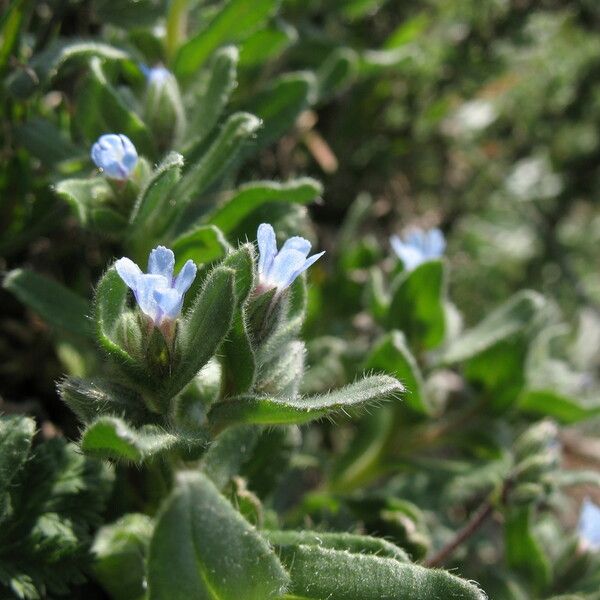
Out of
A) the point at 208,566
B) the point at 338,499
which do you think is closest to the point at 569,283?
the point at 338,499

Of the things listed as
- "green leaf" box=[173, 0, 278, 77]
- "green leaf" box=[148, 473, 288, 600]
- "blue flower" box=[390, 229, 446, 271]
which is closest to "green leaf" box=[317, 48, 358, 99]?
"green leaf" box=[173, 0, 278, 77]

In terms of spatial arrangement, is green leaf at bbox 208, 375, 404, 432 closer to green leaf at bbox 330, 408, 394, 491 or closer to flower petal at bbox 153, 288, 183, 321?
flower petal at bbox 153, 288, 183, 321

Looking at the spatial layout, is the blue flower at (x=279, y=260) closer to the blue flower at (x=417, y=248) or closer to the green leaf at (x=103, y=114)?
the green leaf at (x=103, y=114)

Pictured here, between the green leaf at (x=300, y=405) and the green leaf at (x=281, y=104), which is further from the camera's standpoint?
the green leaf at (x=281, y=104)

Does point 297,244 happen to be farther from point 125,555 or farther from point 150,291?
point 125,555

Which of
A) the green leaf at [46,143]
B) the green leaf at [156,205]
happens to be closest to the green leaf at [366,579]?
the green leaf at [156,205]

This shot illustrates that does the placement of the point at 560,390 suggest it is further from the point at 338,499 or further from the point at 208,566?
the point at 208,566
